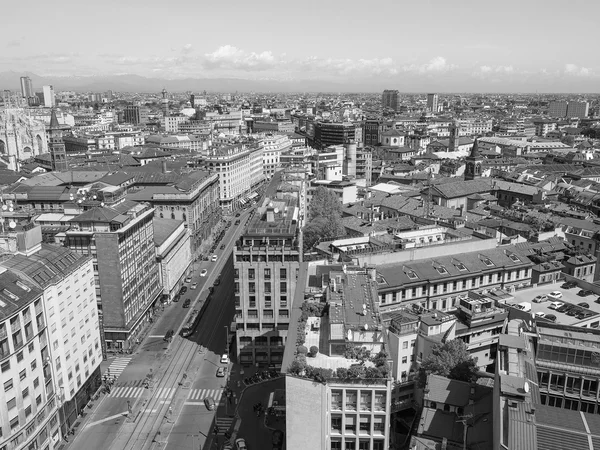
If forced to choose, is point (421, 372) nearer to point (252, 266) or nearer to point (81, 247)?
point (252, 266)

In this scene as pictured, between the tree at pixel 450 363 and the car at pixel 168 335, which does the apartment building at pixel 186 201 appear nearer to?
the car at pixel 168 335

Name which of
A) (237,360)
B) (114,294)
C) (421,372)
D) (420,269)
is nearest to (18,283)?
(114,294)

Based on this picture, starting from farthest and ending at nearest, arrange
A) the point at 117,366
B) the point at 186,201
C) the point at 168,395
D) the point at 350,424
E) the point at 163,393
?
the point at 186,201
the point at 117,366
the point at 163,393
the point at 168,395
the point at 350,424

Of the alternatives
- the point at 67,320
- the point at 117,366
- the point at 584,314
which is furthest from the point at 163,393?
the point at 584,314

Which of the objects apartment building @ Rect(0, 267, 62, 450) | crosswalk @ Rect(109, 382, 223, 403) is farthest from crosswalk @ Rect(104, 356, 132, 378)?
apartment building @ Rect(0, 267, 62, 450)

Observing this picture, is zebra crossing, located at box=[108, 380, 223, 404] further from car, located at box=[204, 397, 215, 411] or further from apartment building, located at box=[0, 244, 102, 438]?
apartment building, located at box=[0, 244, 102, 438]

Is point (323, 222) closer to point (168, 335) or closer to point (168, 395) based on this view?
point (168, 335)

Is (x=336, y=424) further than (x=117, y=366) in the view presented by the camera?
No
